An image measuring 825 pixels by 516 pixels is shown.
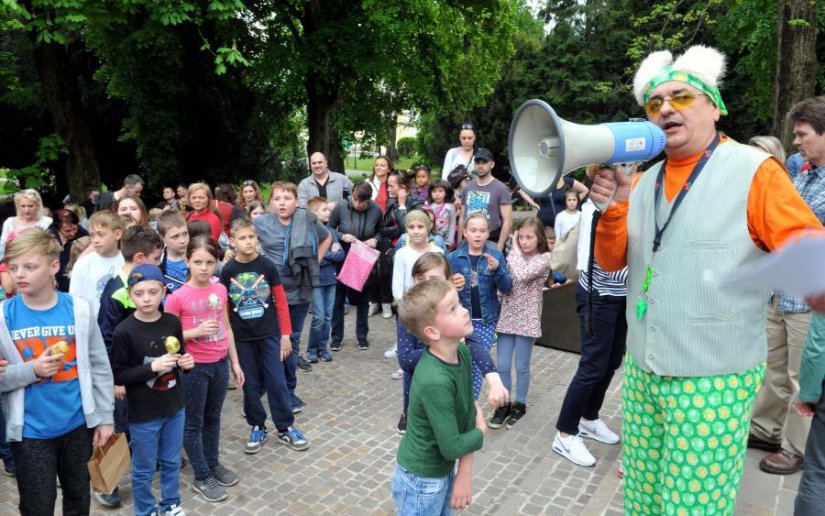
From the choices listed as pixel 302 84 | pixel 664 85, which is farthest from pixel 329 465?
pixel 302 84

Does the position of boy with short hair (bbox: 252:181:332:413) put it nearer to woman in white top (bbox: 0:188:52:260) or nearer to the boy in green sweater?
woman in white top (bbox: 0:188:52:260)

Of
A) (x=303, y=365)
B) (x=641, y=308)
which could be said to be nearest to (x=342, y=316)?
(x=303, y=365)

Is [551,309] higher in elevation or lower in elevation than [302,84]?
lower

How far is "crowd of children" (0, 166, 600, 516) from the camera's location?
8.97 ft

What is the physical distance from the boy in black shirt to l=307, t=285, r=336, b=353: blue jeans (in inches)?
116

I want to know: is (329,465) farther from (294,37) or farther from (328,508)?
(294,37)

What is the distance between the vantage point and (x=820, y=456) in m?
2.76

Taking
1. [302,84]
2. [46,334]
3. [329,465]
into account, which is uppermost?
[302,84]

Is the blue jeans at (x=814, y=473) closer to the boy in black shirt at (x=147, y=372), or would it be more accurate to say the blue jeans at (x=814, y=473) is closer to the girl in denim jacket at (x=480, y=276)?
the girl in denim jacket at (x=480, y=276)

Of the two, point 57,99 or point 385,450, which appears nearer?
point 385,450

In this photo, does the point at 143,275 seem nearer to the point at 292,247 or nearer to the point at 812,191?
the point at 292,247

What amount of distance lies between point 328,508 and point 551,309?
4058 mm

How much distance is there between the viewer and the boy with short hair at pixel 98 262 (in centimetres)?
443

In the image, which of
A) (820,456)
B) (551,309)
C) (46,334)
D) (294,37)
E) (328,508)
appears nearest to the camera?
(820,456)
